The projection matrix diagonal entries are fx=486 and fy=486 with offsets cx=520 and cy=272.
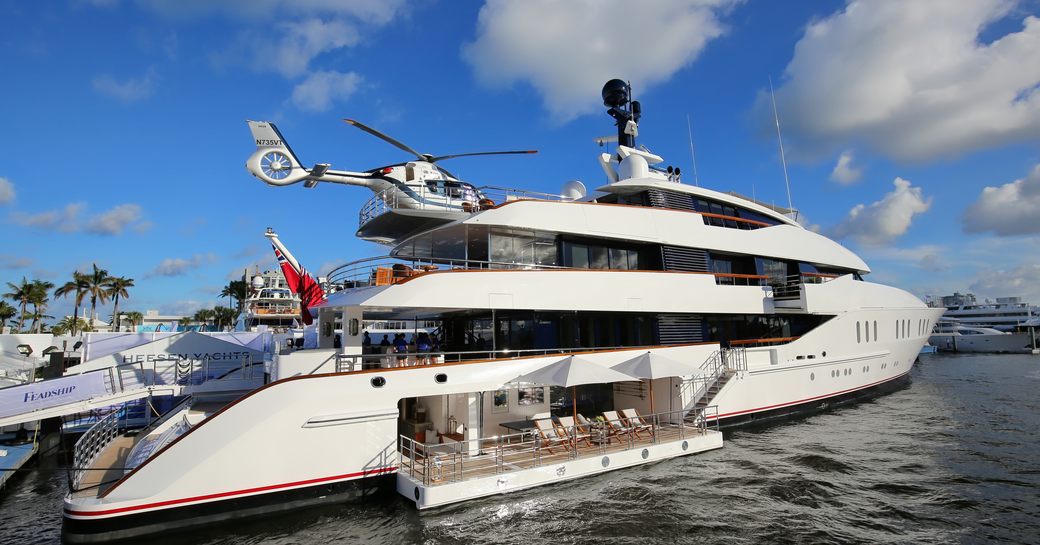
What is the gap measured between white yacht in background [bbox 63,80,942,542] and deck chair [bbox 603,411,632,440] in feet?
0.32

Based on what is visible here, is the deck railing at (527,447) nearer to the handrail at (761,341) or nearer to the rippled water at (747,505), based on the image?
the rippled water at (747,505)

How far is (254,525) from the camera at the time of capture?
334 inches

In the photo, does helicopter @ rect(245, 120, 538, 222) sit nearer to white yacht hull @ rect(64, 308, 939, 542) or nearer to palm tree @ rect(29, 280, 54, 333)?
white yacht hull @ rect(64, 308, 939, 542)

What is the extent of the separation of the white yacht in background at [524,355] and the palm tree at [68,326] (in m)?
46.0

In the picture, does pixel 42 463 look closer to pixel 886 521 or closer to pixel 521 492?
pixel 521 492

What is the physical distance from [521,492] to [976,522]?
788cm

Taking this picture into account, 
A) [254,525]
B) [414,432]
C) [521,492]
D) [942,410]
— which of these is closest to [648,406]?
[521,492]

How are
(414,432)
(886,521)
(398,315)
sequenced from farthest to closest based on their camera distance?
1. (398,315)
2. (414,432)
3. (886,521)

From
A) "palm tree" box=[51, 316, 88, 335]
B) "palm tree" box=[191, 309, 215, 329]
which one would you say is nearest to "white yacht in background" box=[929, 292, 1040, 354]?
"palm tree" box=[51, 316, 88, 335]

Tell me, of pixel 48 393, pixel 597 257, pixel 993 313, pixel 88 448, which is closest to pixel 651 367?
pixel 597 257

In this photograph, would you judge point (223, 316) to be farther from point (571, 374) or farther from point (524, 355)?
point (571, 374)

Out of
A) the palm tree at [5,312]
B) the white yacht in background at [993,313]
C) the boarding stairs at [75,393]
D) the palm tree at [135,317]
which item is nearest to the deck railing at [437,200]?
the boarding stairs at [75,393]

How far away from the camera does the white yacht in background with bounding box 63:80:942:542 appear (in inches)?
339

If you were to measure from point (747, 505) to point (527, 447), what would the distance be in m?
4.67
